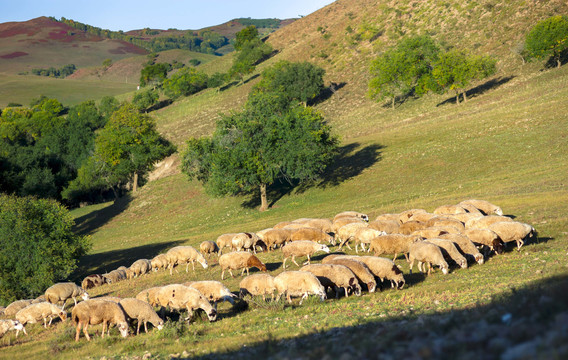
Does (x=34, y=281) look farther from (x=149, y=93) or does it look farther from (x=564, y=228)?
(x=149, y=93)

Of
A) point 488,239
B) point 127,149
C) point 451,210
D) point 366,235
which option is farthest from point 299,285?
point 127,149

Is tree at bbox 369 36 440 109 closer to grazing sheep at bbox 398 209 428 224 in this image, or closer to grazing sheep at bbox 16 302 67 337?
grazing sheep at bbox 398 209 428 224

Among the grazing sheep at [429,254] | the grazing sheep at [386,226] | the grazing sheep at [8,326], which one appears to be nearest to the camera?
the grazing sheep at [8,326]

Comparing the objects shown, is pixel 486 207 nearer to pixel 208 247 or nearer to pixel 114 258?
pixel 208 247

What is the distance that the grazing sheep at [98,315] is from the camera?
580 inches

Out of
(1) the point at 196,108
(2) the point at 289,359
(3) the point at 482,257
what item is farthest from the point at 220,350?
(1) the point at 196,108

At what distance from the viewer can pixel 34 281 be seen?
32969mm

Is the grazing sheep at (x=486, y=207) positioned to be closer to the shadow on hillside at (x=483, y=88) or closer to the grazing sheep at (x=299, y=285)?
the grazing sheep at (x=299, y=285)

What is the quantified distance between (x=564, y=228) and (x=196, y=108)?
10461 centimetres

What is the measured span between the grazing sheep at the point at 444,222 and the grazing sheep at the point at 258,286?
35.6 feet

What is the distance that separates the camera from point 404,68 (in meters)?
79.8

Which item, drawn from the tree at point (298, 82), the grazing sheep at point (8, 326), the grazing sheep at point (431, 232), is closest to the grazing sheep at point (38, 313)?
the grazing sheep at point (8, 326)

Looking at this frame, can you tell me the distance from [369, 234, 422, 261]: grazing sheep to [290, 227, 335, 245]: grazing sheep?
4815mm

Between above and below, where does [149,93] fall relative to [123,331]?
above
